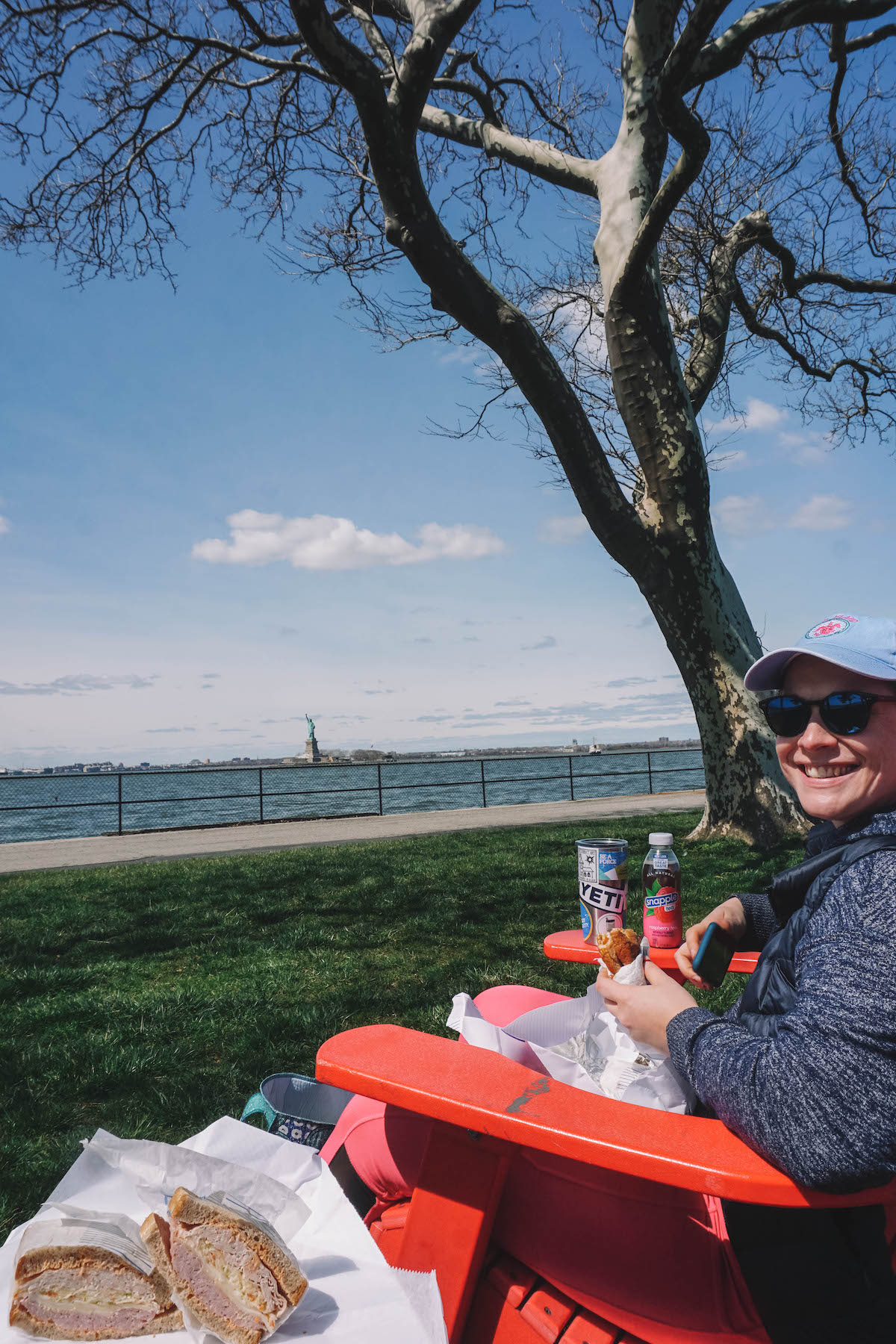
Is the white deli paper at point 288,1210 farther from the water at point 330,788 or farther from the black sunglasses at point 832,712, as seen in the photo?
the water at point 330,788

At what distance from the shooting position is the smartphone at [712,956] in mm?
2004

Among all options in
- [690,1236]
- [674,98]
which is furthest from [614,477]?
[690,1236]

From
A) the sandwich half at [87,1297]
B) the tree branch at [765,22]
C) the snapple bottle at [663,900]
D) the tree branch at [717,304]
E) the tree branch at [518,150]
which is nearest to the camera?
the sandwich half at [87,1297]

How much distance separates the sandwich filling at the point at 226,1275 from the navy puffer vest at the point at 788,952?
88 cm

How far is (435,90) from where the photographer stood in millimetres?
10453

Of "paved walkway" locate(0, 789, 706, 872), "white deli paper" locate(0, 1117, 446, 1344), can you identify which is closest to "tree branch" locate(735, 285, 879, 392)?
"paved walkway" locate(0, 789, 706, 872)

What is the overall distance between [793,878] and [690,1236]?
74 centimetres

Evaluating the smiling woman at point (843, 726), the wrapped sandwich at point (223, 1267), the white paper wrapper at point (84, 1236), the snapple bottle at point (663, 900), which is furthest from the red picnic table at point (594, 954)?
the white paper wrapper at point (84, 1236)

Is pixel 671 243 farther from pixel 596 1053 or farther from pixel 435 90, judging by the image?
pixel 596 1053

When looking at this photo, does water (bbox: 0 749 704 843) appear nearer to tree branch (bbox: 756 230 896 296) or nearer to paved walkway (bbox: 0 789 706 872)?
paved walkway (bbox: 0 789 706 872)

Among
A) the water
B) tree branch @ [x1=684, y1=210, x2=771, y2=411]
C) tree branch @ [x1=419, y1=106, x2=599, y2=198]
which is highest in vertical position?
tree branch @ [x1=419, y1=106, x2=599, y2=198]

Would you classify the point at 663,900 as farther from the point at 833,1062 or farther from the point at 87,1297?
the point at 87,1297

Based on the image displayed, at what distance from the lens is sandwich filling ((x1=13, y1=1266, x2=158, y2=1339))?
138cm

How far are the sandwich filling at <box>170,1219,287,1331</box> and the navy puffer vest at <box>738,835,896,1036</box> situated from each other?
88 centimetres
